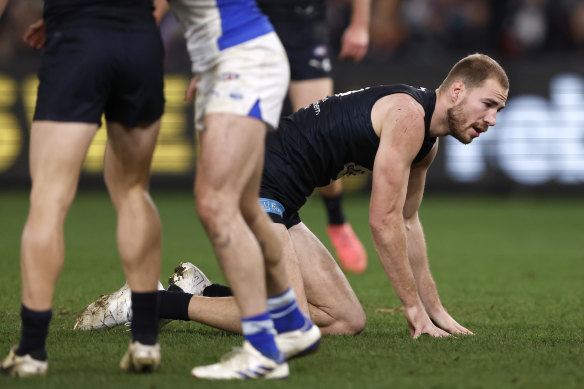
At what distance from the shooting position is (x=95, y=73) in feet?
12.7

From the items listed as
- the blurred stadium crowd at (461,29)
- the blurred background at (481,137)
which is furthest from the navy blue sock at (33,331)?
the blurred stadium crowd at (461,29)

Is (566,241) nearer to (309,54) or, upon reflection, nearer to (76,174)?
(309,54)

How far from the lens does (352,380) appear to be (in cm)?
393

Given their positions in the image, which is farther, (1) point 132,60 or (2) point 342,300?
(2) point 342,300

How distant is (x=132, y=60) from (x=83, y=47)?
0.62ft

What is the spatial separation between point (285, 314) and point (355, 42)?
12.8 ft

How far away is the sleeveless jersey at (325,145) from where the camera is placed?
529 centimetres

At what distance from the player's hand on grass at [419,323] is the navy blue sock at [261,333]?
1226 mm

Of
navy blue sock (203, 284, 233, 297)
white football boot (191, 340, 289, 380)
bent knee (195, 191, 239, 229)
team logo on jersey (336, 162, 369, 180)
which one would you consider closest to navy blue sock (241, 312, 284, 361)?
white football boot (191, 340, 289, 380)

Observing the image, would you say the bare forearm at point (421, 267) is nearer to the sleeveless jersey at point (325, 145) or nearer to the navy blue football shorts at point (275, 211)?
the sleeveless jersey at point (325, 145)

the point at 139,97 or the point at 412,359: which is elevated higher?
the point at 139,97

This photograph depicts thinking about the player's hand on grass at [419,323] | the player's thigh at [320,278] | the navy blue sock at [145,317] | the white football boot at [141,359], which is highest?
the navy blue sock at [145,317]

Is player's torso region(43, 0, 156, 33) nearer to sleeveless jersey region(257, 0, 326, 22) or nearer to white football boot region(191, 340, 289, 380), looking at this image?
white football boot region(191, 340, 289, 380)

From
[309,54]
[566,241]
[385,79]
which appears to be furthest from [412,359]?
[385,79]
